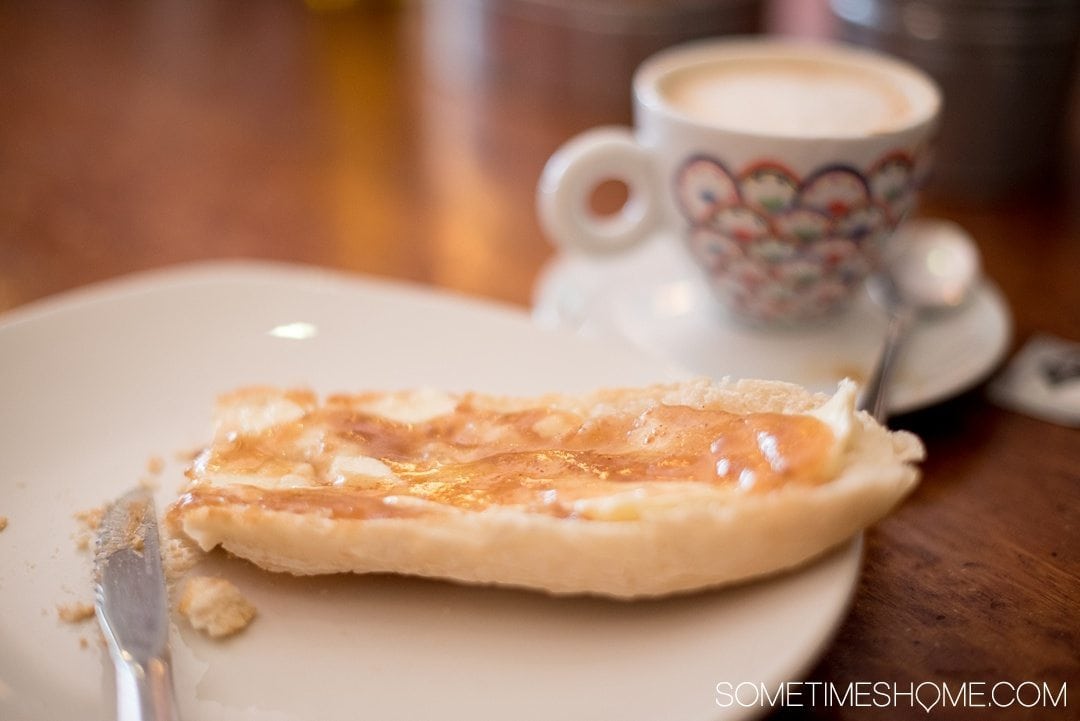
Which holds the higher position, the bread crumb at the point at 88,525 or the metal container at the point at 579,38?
the metal container at the point at 579,38

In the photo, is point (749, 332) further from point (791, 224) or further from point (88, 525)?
point (88, 525)

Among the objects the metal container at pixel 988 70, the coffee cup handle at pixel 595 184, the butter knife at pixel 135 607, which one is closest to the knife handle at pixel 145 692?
the butter knife at pixel 135 607

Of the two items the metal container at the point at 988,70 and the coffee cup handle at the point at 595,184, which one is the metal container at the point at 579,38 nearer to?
the metal container at the point at 988,70

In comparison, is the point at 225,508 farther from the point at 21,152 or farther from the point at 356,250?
the point at 21,152

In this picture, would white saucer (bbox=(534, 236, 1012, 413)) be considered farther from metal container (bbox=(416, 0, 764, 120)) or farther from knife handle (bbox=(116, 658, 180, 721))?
metal container (bbox=(416, 0, 764, 120))

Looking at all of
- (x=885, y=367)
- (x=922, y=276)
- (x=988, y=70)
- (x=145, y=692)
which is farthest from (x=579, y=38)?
(x=145, y=692)

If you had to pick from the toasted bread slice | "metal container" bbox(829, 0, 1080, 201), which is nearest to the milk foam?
"metal container" bbox(829, 0, 1080, 201)
